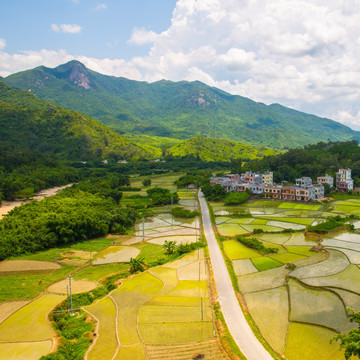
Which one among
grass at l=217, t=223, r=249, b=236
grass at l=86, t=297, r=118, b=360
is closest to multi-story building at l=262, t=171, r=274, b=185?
grass at l=217, t=223, r=249, b=236

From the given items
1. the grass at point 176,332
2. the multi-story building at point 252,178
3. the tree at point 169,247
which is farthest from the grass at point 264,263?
the multi-story building at point 252,178

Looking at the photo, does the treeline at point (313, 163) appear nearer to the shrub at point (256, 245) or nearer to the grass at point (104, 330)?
the shrub at point (256, 245)

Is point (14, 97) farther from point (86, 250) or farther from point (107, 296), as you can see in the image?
point (107, 296)

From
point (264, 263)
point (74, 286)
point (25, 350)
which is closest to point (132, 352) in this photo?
point (25, 350)

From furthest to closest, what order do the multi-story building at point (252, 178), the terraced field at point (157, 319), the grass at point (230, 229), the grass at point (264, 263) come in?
the multi-story building at point (252, 178), the grass at point (230, 229), the grass at point (264, 263), the terraced field at point (157, 319)

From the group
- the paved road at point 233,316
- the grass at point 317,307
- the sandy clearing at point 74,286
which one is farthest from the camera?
the sandy clearing at point 74,286

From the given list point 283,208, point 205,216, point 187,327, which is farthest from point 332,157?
point 187,327

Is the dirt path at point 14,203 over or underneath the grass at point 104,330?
over
